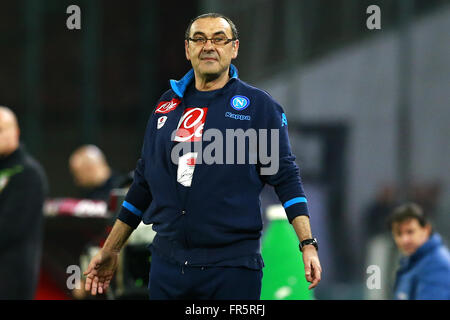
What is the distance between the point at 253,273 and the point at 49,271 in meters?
4.09

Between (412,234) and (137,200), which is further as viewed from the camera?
(412,234)

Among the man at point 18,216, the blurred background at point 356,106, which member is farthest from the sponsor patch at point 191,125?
the blurred background at point 356,106

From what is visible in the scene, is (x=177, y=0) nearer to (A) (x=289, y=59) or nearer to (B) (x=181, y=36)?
(B) (x=181, y=36)

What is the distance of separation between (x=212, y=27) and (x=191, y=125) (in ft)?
1.35

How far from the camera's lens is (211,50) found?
3859 millimetres

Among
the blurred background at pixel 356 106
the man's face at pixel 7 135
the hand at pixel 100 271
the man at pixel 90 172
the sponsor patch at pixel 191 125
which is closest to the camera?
the sponsor patch at pixel 191 125

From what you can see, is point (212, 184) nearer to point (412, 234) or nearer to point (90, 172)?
point (412, 234)

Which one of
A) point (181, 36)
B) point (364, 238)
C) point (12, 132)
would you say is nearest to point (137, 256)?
point (12, 132)

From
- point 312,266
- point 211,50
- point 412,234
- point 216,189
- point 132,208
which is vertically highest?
point 211,50

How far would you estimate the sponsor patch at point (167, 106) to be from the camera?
397cm

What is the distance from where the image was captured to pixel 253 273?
3.77 m

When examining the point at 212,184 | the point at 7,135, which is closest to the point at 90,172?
the point at 7,135

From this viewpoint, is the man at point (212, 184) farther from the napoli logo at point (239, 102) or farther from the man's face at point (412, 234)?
the man's face at point (412, 234)

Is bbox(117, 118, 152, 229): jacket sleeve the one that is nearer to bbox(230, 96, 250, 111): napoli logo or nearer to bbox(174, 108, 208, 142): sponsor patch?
bbox(174, 108, 208, 142): sponsor patch
